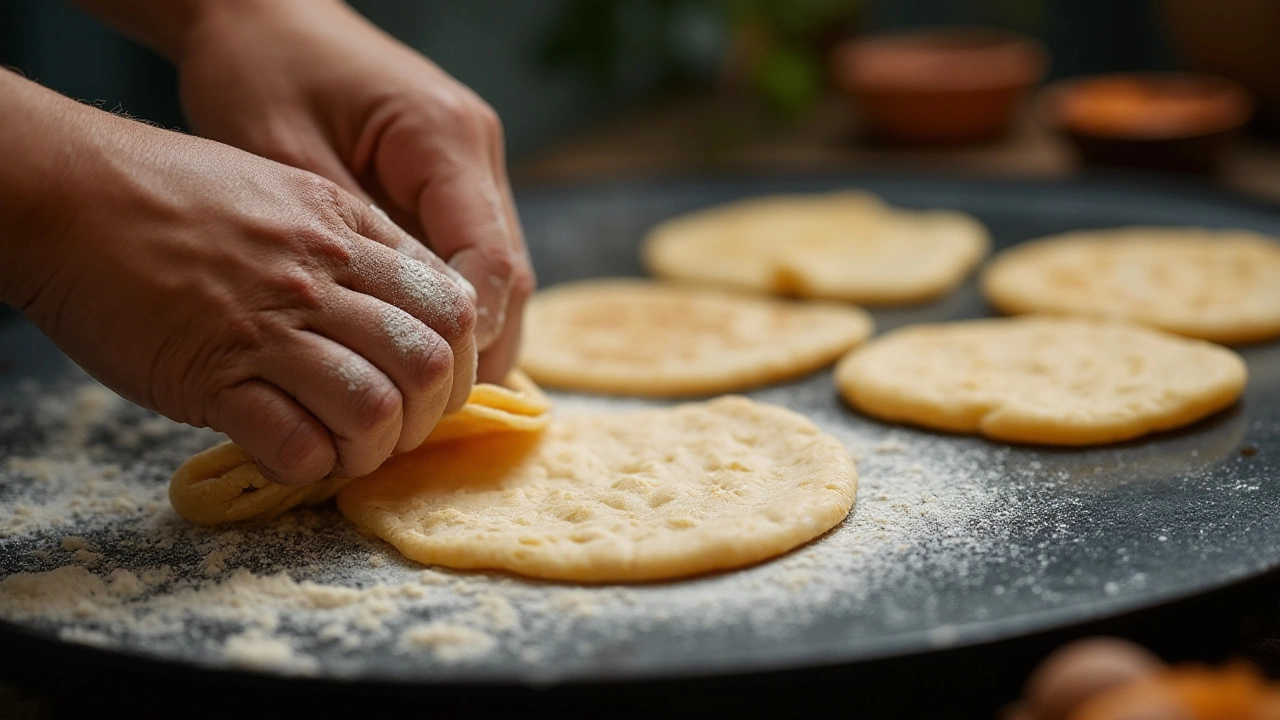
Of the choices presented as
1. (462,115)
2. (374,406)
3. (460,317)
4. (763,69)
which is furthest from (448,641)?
(763,69)

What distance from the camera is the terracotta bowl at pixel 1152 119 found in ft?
11.0

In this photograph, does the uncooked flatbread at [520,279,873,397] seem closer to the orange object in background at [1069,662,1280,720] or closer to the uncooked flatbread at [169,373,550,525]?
the uncooked flatbread at [169,373,550,525]

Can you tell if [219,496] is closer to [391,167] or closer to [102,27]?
[391,167]

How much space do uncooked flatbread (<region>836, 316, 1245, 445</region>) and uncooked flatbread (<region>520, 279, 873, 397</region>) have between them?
0.12 meters

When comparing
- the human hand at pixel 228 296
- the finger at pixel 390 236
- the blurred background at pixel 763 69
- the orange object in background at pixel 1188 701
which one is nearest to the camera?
the orange object in background at pixel 1188 701

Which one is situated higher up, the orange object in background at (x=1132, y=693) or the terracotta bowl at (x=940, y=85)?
the orange object in background at (x=1132, y=693)

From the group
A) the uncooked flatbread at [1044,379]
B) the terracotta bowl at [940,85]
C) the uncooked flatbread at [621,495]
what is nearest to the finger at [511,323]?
the uncooked flatbread at [621,495]

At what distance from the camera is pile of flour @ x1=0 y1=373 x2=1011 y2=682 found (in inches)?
50.1

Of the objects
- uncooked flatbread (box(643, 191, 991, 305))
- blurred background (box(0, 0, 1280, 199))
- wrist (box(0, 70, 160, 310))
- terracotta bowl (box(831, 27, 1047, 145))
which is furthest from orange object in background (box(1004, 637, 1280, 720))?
terracotta bowl (box(831, 27, 1047, 145))

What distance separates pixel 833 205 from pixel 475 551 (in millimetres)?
1815

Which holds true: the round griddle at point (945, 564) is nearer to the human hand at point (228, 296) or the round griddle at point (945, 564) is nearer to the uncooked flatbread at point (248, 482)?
the uncooked flatbread at point (248, 482)

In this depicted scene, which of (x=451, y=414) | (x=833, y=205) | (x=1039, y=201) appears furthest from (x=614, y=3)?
(x=451, y=414)

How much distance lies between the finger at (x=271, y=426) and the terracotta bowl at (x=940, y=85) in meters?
2.91

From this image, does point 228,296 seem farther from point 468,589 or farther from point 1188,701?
point 1188,701
